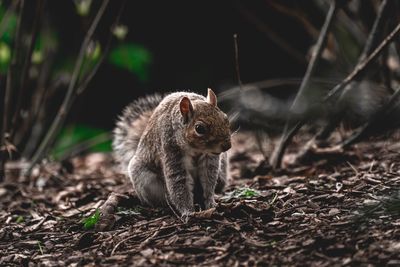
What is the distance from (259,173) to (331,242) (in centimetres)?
194

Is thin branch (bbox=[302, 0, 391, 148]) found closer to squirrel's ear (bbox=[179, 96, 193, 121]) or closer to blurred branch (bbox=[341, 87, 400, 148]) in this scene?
blurred branch (bbox=[341, 87, 400, 148])

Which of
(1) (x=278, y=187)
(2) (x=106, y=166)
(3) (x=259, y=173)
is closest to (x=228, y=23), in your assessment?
(2) (x=106, y=166)

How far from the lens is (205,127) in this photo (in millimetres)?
3359

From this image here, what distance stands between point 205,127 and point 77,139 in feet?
16.6

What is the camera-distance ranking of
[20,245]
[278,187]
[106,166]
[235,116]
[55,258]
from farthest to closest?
[106,166]
[278,187]
[235,116]
[20,245]
[55,258]

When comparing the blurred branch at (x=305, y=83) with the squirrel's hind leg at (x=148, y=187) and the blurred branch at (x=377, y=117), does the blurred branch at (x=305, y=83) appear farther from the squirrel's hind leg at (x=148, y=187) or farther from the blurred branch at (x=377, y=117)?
the squirrel's hind leg at (x=148, y=187)

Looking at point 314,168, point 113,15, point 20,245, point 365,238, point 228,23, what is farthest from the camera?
point 228,23

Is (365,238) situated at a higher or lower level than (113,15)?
lower

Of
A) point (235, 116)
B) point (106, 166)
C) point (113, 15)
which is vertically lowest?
point (106, 166)

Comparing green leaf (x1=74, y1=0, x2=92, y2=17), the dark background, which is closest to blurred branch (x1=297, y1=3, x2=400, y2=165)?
green leaf (x1=74, y1=0, x2=92, y2=17)

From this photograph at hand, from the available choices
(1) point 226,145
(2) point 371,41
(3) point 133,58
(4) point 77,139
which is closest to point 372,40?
(2) point 371,41

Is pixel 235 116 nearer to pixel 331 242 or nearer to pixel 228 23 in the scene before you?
pixel 331 242

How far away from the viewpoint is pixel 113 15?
532 cm

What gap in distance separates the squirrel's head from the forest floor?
356 mm
